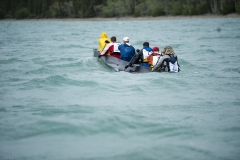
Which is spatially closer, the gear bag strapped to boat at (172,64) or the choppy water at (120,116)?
the choppy water at (120,116)

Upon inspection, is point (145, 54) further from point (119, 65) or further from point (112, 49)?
point (112, 49)

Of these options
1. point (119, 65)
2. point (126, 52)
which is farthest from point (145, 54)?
point (119, 65)

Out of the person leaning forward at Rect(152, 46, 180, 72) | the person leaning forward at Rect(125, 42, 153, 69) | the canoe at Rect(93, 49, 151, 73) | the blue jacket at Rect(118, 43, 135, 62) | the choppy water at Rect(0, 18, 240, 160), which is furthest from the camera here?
the blue jacket at Rect(118, 43, 135, 62)

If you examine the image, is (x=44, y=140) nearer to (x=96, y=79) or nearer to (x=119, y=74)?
(x=96, y=79)

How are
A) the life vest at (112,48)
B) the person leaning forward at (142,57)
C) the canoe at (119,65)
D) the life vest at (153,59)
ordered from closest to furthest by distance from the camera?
the life vest at (153,59)
the canoe at (119,65)
the person leaning forward at (142,57)
the life vest at (112,48)

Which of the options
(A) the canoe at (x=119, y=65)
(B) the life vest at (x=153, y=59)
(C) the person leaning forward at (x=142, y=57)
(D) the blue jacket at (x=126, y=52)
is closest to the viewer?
(B) the life vest at (x=153, y=59)

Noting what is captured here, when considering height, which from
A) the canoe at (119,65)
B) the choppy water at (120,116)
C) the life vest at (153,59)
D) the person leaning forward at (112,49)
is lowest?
the choppy water at (120,116)

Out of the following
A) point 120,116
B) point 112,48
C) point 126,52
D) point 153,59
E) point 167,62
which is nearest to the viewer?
point 120,116

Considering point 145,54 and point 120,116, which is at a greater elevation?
point 145,54

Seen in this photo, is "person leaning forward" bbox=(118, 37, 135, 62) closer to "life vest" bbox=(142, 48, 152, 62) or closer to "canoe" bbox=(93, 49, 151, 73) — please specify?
"canoe" bbox=(93, 49, 151, 73)

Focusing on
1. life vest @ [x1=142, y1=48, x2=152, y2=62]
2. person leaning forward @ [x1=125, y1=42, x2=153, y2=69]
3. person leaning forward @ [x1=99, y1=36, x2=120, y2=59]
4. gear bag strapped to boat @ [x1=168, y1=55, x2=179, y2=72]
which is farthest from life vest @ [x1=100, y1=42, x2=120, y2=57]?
gear bag strapped to boat @ [x1=168, y1=55, x2=179, y2=72]

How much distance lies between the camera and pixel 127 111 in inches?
308

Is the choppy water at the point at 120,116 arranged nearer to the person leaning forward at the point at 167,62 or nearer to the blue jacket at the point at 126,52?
the person leaning forward at the point at 167,62

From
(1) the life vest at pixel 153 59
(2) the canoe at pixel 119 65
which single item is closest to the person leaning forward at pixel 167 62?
(1) the life vest at pixel 153 59
